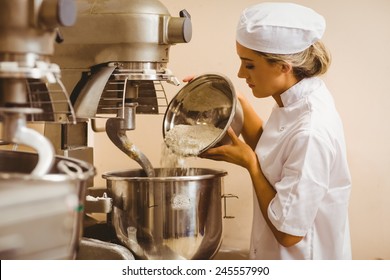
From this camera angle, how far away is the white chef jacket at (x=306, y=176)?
1.22 m

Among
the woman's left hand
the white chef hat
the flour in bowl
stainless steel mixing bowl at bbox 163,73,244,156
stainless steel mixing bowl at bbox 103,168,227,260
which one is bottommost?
stainless steel mixing bowl at bbox 103,168,227,260

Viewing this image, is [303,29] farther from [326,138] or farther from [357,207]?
[357,207]

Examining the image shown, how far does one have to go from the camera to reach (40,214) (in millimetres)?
627

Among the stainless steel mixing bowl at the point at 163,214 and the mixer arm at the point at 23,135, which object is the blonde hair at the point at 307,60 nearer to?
the stainless steel mixing bowl at the point at 163,214

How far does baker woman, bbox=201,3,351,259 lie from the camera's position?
123cm

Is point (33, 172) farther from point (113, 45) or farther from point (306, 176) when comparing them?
point (306, 176)

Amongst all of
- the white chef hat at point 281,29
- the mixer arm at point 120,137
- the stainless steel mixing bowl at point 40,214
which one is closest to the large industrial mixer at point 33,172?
the stainless steel mixing bowl at point 40,214

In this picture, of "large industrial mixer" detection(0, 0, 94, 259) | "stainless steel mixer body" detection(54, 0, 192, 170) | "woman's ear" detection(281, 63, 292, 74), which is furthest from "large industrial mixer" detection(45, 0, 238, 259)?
"large industrial mixer" detection(0, 0, 94, 259)

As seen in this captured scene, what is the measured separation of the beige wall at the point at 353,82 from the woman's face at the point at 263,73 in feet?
1.31

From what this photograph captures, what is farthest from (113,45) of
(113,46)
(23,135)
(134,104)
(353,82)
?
(353,82)

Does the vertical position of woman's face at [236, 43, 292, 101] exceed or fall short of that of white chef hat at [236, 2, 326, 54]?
it falls short

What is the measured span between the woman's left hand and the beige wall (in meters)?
0.43

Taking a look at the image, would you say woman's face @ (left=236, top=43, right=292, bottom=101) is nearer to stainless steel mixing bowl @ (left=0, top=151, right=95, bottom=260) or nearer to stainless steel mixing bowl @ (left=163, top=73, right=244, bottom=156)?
stainless steel mixing bowl @ (left=163, top=73, right=244, bottom=156)
